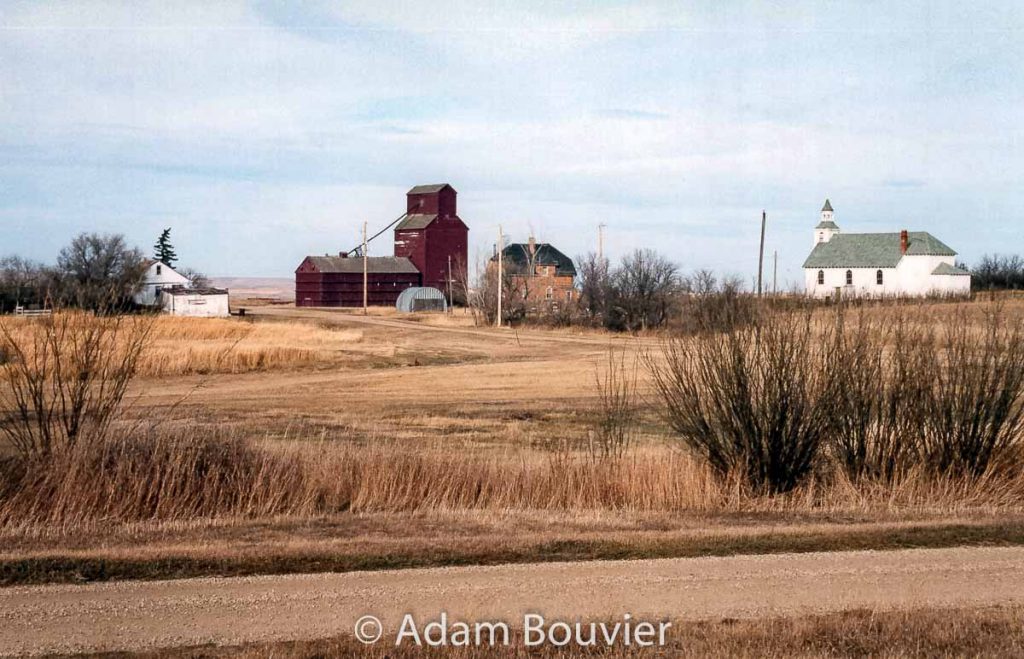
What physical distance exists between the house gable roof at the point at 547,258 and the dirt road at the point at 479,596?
93.8 m

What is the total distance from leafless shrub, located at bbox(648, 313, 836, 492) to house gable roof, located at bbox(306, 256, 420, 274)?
81.3 metres

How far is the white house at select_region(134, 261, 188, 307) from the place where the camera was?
80725 millimetres

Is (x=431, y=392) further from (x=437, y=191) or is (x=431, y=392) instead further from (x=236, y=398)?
(x=437, y=191)

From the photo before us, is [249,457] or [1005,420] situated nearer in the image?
[249,457]

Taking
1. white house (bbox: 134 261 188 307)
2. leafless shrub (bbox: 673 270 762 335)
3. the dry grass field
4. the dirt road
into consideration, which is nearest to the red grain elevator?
white house (bbox: 134 261 188 307)

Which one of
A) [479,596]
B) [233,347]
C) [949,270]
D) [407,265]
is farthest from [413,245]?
[479,596]

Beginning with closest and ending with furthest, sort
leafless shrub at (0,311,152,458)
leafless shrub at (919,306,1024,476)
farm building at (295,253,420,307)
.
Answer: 1. leafless shrub at (0,311,152,458)
2. leafless shrub at (919,306,1024,476)
3. farm building at (295,253,420,307)

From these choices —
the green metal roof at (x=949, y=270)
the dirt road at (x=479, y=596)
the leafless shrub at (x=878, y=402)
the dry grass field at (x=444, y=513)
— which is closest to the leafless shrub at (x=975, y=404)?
the leafless shrub at (x=878, y=402)

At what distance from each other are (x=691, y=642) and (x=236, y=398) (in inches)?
1102

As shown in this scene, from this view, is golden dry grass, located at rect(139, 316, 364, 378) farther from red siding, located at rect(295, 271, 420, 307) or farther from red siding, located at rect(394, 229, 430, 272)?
red siding, located at rect(394, 229, 430, 272)

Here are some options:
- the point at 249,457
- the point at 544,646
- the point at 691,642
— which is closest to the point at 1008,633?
the point at 691,642

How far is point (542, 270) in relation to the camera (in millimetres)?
102438

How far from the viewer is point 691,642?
799 centimetres

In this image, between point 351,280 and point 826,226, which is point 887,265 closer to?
point 826,226
